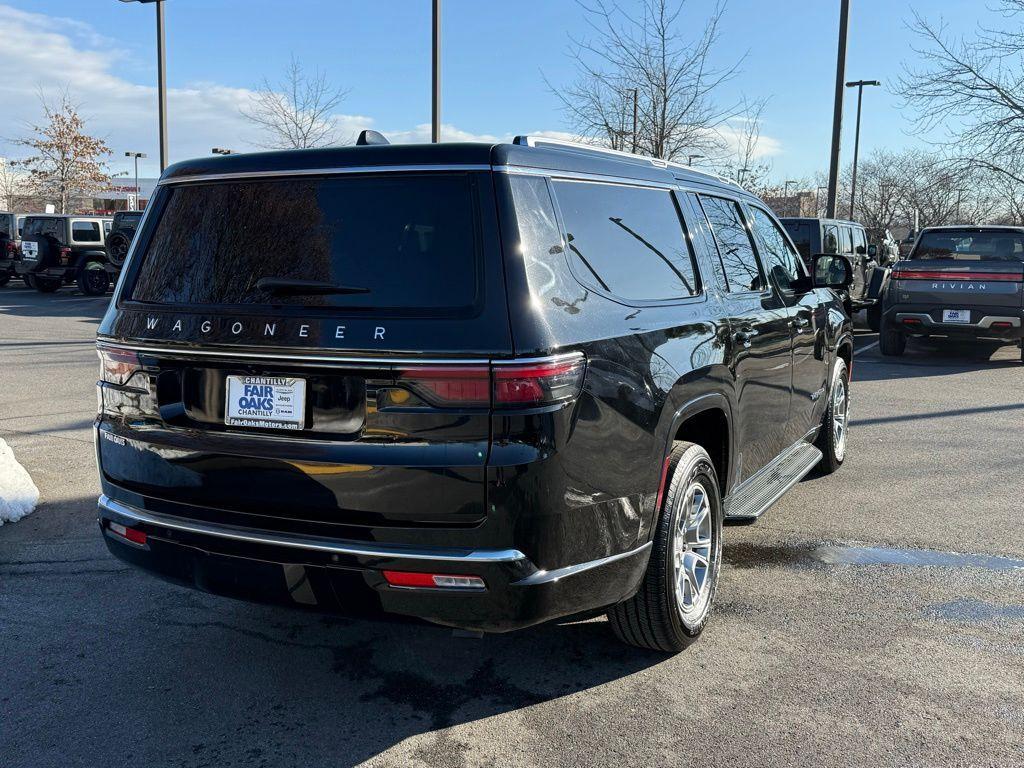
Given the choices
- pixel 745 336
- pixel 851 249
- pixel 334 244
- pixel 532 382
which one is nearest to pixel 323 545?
pixel 532 382

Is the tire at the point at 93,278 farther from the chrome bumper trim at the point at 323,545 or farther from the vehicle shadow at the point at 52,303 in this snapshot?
the chrome bumper trim at the point at 323,545

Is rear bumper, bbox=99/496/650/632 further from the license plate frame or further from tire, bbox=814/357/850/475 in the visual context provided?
the license plate frame

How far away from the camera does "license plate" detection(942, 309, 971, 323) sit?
1234 cm

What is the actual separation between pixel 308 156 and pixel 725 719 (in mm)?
2381

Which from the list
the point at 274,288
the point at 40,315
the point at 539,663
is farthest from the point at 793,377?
the point at 40,315

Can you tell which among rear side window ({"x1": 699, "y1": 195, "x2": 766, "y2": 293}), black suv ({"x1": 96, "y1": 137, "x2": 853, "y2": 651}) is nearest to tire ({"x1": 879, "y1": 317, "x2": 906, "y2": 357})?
rear side window ({"x1": 699, "y1": 195, "x2": 766, "y2": 293})

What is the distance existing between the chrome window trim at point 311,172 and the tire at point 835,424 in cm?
405

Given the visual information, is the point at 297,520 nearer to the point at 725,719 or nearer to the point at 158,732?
the point at 158,732

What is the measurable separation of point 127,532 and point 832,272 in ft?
15.2

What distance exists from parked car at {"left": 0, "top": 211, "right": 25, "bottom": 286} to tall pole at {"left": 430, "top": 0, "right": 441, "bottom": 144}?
58.1ft

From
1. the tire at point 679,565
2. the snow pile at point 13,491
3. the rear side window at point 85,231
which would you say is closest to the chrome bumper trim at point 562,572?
the tire at point 679,565

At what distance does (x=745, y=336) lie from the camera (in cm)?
432

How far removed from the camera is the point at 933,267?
12555mm

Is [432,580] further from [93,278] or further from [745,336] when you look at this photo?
[93,278]
